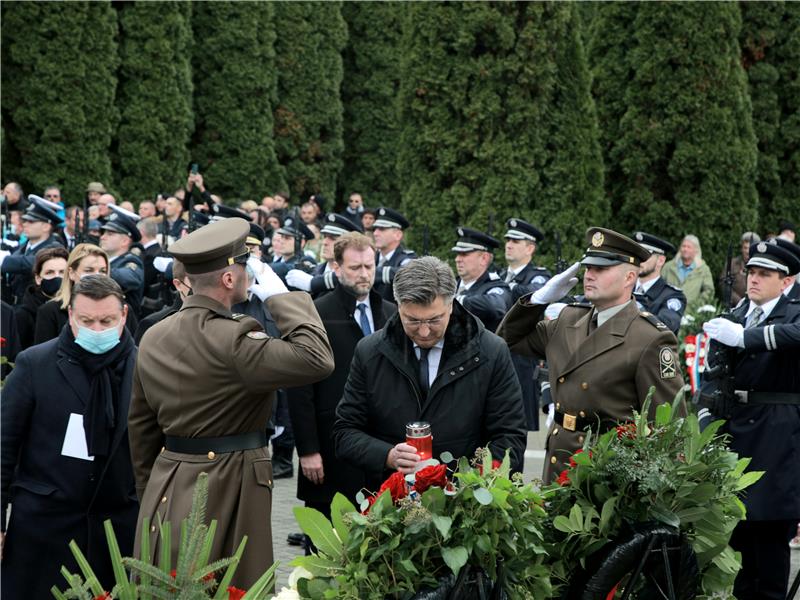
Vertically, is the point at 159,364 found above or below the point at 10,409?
above

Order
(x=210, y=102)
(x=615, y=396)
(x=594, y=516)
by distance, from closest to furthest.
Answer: (x=594, y=516) < (x=615, y=396) < (x=210, y=102)

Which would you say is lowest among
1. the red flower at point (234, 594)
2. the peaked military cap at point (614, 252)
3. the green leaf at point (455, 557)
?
the peaked military cap at point (614, 252)

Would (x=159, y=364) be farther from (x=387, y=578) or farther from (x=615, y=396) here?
(x=615, y=396)

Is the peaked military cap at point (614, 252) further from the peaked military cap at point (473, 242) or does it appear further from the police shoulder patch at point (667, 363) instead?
the peaked military cap at point (473, 242)

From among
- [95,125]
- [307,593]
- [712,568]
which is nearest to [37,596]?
[307,593]

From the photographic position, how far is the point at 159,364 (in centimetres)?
438

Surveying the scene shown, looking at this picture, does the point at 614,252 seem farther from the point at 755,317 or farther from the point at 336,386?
the point at 336,386

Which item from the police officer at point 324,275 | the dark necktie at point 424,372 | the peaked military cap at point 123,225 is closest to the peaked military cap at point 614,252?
the dark necktie at point 424,372

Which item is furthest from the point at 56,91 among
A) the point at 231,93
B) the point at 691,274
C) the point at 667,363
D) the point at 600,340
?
the point at 667,363

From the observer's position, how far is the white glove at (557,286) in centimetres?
564

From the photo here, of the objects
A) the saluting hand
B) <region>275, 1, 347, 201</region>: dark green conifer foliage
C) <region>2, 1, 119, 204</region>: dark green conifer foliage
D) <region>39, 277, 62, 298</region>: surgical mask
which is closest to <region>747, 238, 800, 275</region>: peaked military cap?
the saluting hand

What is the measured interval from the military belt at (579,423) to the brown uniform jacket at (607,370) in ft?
0.05

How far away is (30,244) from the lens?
12.2m

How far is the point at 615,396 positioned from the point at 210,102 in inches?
938
